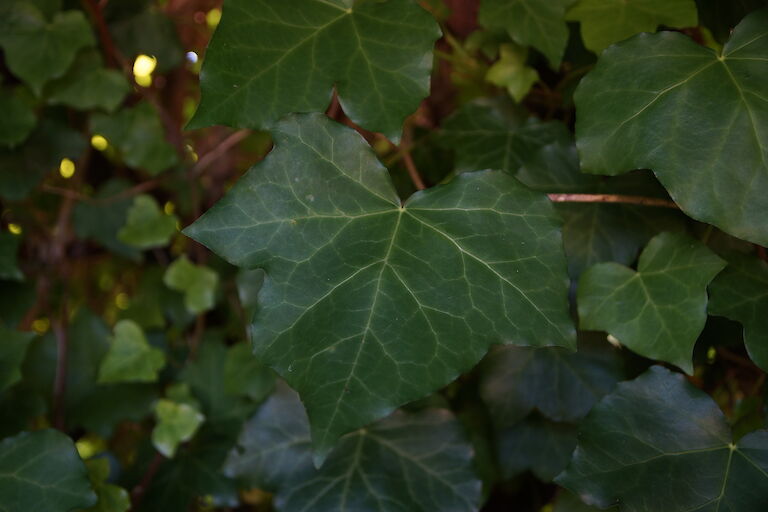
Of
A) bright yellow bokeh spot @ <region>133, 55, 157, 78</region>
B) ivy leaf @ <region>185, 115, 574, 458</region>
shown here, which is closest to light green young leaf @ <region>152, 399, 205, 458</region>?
ivy leaf @ <region>185, 115, 574, 458</region>

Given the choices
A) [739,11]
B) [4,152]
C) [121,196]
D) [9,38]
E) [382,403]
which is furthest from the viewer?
[121,196]

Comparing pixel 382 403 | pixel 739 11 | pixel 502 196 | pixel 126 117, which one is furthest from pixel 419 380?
pixel 126 117

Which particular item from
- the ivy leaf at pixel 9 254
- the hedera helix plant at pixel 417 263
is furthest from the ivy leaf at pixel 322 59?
the ivy leaf at pixel 9 254

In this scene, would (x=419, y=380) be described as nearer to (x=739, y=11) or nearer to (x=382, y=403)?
Answer: (x=382, y=403)

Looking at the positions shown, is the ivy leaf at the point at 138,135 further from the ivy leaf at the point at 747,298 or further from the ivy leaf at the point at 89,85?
the ivy leaf at the point at 747,298

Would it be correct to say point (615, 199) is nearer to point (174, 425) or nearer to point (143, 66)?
point (174, 425)

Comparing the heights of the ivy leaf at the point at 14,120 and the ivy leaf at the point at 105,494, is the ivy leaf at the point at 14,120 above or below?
above

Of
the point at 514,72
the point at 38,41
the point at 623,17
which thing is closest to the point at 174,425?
the point at 38,41

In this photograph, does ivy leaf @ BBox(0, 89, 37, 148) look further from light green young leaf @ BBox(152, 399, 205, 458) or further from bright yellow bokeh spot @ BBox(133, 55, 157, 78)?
light green young leaf @ BBox(152, 399, 205, 458)
